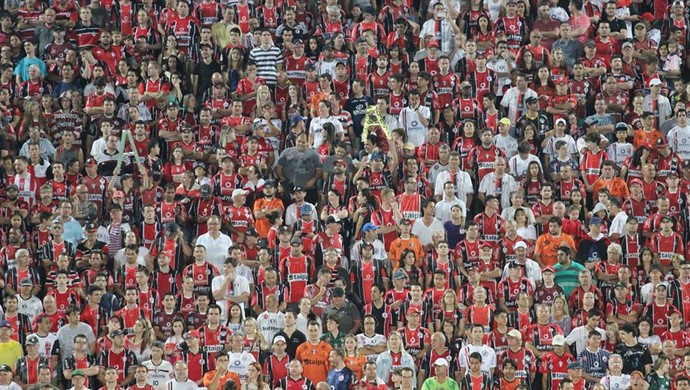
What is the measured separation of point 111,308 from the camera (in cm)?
2602

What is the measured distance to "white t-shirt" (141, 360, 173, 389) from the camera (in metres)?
24.8

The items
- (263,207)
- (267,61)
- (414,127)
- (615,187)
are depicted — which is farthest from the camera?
(267,61)

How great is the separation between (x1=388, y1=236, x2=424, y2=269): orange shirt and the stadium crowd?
0.03 m

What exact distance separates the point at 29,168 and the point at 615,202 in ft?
25.7

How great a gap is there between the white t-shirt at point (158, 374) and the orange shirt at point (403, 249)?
3346 millimetres

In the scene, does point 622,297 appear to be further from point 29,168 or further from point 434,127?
point 29,168

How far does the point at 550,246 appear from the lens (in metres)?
26.8

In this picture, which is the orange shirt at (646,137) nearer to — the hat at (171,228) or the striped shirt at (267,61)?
the striped shirt at (267,61)

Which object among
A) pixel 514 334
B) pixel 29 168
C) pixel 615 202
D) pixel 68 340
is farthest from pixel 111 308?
pixel 615 202

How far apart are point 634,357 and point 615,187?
3.36 meters

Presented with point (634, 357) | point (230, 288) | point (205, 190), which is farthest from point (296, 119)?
point (634, 357)

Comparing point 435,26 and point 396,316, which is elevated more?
point 435,26

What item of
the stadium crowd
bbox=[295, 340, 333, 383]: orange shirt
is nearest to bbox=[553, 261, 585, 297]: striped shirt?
the stadium crowd

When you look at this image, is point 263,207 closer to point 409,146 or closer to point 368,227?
point 368,227
